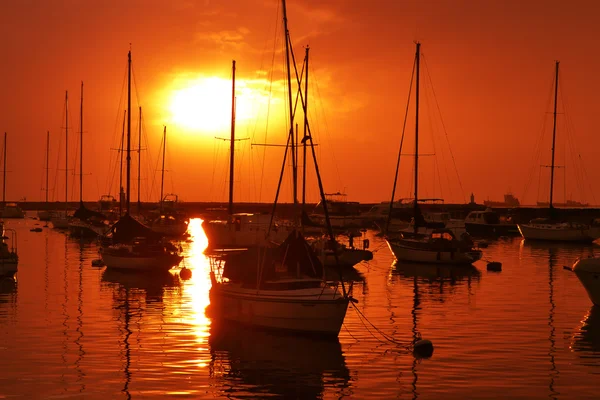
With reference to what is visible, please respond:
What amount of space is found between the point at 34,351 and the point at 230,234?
1919 inches

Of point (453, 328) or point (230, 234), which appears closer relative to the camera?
point (453, 328)

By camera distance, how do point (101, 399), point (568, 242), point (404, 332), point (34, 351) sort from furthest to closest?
point (568, 242) → point (404, 332) → point (34, 351) → point (101, 399)

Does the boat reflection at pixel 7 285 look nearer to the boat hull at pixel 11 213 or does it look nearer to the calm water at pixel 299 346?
the calm water at pixel 299 346

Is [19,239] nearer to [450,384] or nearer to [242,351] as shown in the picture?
[242,351]

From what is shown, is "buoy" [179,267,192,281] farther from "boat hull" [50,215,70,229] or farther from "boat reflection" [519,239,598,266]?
"boat hull" [50,215,70,229]

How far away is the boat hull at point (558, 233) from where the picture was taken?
299 ft

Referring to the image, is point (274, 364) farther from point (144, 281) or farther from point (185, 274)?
point (185, 274)

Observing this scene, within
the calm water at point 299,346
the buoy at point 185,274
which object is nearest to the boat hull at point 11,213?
the buoy at point 185,274

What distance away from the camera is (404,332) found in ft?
104

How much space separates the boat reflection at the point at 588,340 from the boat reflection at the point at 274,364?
7693 mm

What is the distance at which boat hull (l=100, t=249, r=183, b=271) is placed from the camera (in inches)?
2047

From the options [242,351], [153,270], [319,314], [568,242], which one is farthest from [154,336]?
[568,242]

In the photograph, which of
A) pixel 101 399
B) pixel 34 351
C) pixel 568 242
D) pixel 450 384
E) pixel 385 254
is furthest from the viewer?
pixel 568 242

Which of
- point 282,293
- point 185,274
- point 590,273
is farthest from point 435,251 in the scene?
point 282,293
